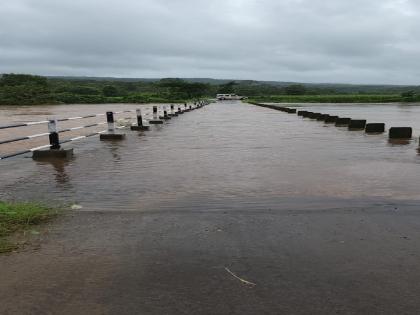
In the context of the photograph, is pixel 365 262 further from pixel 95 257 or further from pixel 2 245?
pixel 2 245

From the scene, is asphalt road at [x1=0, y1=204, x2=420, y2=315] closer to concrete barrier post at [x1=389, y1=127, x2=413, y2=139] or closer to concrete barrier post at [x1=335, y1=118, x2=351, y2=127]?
concrete barrier post at [x1=389, y1=127, x2=413, y2=139]

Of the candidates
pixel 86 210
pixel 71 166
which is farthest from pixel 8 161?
pixel 86 210

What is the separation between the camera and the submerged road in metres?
3.13

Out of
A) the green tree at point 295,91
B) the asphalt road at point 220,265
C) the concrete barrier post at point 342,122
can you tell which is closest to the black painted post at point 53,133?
the asphalt road at point 220,265

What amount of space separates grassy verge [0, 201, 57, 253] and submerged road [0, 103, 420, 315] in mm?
207

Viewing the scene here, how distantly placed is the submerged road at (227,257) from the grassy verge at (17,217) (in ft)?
0.68

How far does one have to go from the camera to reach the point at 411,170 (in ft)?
26.9

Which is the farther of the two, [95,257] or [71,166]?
[71,166]

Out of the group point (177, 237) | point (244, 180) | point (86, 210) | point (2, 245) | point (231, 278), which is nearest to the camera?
point (231, 278)

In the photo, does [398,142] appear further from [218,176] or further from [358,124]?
[218,176]

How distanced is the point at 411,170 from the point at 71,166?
21.3 feet

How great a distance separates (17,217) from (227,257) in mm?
2508

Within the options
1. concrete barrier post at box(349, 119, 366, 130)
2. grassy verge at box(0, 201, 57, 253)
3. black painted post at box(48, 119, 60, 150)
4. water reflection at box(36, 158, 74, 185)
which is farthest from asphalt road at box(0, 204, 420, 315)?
concrete barrier post at box(349, 119, 366, 130)

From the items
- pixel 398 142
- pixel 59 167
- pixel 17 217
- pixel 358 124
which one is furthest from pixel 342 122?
pixel 17 217
